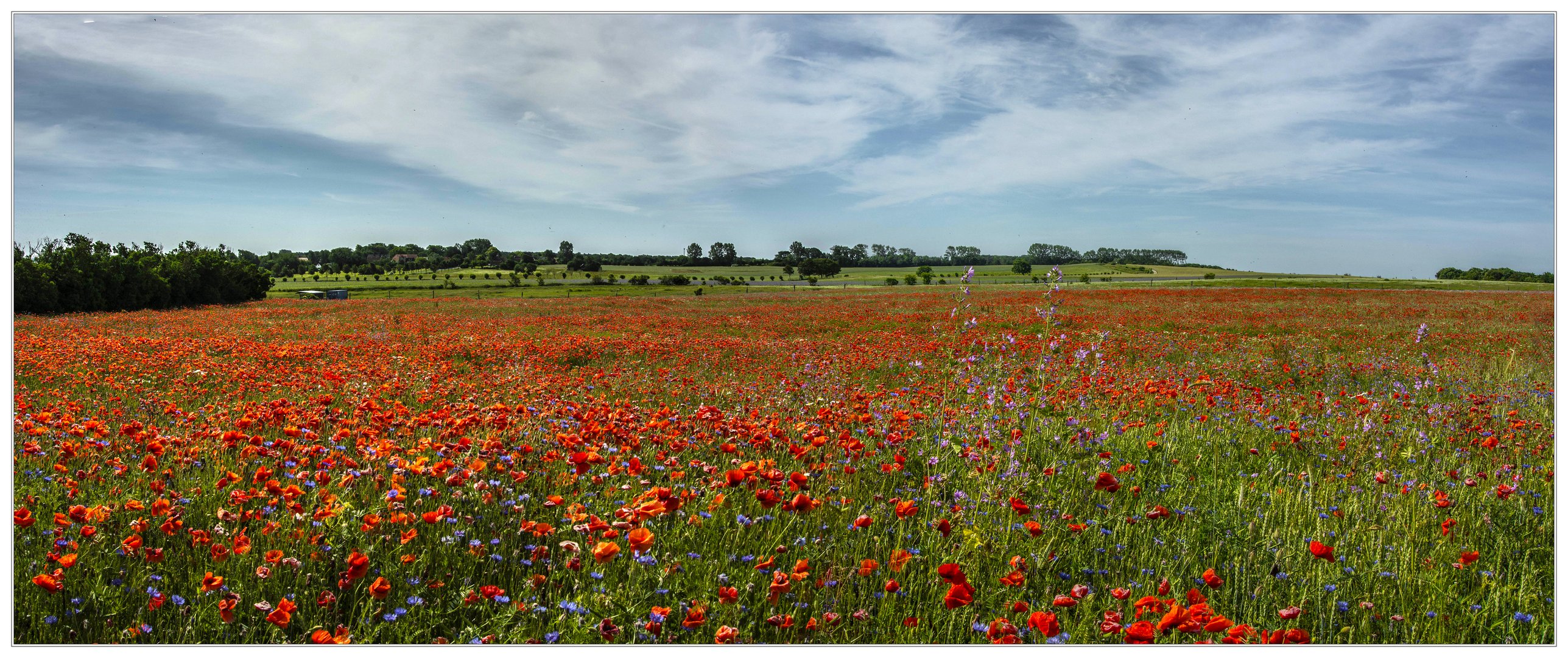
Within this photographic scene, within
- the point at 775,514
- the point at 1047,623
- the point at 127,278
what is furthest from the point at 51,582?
the point at 127,278

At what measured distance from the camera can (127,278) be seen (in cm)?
2986

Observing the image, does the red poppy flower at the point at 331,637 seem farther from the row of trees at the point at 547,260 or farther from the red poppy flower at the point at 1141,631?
the row of trees at the point at 547,260

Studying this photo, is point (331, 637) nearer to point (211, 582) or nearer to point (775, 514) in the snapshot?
point (211, 582)

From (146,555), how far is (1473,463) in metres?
7.16

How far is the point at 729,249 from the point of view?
68.3 meters

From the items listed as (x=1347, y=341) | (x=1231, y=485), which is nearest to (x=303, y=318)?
(x=1231, y=485)

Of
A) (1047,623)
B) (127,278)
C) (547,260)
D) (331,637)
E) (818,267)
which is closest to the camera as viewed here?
(1047,623)

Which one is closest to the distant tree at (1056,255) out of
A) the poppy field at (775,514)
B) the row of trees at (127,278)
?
the poppy field at (775,514)

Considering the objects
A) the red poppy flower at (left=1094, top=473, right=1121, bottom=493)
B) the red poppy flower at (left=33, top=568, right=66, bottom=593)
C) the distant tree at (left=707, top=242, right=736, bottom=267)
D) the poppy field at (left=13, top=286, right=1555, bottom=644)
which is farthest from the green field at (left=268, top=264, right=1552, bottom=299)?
the red poppy flower at (left=33, top=568, right=66, bottom=593)

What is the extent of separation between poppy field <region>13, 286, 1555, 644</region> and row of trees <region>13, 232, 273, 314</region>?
17.0m

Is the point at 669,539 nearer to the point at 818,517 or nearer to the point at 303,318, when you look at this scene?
the point at 818,517

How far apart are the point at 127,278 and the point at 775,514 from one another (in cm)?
3804

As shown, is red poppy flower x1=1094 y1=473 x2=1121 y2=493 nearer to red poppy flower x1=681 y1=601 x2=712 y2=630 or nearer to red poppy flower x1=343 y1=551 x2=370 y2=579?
red poppy flower x1=681 y1=601 x2=712 y2=630

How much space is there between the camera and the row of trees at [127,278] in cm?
2361
